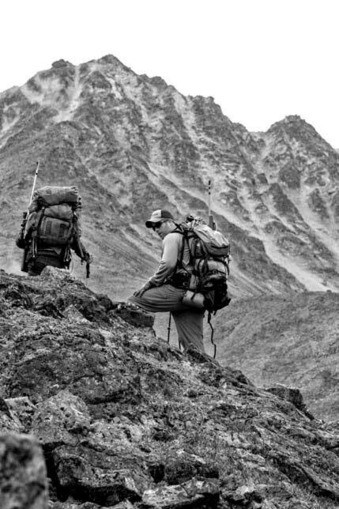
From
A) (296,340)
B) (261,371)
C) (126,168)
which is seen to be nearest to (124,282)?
(296,340)

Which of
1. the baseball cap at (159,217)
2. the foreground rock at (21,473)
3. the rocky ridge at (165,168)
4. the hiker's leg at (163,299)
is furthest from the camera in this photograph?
the rocky ridge at (165,168)

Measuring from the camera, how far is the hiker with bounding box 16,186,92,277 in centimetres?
1021

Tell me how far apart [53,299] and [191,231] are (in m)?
1.95

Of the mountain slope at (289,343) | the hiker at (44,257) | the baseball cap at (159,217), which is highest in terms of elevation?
the baseball cap at (159,217)

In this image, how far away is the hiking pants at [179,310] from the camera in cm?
867

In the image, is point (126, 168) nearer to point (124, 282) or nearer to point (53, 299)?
point (124, 282)

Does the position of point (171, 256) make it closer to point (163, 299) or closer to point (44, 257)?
point (163, 299)

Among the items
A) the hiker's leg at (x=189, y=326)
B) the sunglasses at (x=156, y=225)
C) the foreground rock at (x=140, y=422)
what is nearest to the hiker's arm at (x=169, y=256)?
the sunglasses at (x=156, y=225)

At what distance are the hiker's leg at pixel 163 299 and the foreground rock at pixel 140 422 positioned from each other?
973 mm

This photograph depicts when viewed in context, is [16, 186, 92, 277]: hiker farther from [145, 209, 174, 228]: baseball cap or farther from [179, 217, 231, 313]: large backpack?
[179, 217, 231, 313]: large backpack

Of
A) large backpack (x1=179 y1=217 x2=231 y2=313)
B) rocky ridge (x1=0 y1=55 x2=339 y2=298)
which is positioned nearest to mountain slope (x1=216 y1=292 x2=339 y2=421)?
large backpack (x1=179 y1=217 x2=231 y2=313)

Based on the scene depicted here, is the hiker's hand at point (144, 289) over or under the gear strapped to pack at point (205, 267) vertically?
under

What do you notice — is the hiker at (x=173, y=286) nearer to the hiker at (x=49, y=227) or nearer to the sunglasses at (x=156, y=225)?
the sunglasses at (x=156, y=225)

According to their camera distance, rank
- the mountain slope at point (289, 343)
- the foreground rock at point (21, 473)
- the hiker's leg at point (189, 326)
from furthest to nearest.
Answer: the mountain slope at point (289, 343)
the hiker's leg at point (189, 326)
the foreground rock at point (21, 473)
